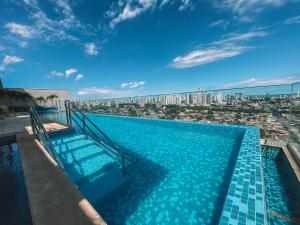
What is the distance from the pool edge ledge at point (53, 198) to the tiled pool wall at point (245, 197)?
1270mm

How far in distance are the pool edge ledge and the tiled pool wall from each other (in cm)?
127

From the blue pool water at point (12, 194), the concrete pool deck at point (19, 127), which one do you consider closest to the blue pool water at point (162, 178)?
the blue pool water at point (12, 194)

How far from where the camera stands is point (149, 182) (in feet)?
8.27

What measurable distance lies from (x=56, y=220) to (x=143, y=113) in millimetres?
7179

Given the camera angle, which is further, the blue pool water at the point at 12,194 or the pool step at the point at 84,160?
the pool step at the point at 84,160

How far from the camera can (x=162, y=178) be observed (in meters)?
2.62

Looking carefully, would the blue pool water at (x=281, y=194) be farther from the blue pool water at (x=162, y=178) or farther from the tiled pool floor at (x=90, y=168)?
the tiled pool floor at (x=90, y=168)

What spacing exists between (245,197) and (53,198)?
7.03 feet

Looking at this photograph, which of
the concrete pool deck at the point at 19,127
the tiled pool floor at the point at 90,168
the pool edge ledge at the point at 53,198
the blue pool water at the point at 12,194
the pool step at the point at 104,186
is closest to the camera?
the pool edge ledge at the point at 53,198

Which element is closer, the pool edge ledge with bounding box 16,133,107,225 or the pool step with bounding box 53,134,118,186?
the pool edge ledge with bounding box 16,133,107,225

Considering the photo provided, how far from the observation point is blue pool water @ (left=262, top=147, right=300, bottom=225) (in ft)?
5.91

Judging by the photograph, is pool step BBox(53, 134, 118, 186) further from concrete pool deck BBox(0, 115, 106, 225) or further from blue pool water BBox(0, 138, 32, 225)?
blue pool water BBox(0, 138, 32, 225)

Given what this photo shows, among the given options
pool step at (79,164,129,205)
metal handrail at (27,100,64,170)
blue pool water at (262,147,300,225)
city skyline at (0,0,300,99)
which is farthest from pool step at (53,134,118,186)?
city skyline at (0,0,300,99)

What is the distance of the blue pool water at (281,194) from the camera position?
5.91ft
